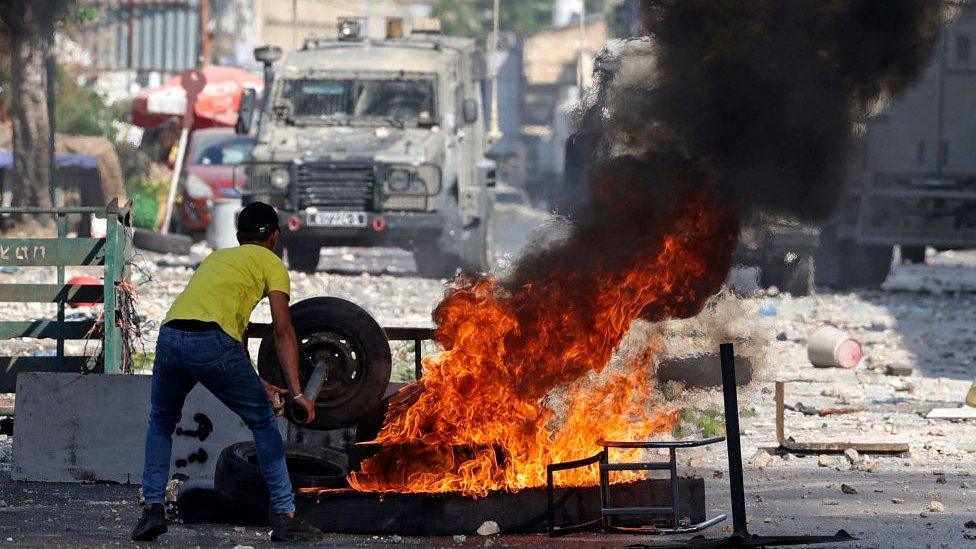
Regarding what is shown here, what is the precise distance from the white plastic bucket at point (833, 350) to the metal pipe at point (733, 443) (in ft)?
24.9

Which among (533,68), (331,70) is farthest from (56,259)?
(533,68)

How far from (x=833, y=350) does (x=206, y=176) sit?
1508 cm

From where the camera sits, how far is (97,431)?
29.8 feet

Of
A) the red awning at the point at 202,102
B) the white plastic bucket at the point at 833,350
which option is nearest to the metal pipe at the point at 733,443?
the white plastic bucket at the point at 833,350

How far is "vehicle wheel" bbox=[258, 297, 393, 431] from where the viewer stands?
802 centimetres

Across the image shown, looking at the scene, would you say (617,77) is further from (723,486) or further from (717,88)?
(723,486)

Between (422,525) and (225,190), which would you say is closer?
(422,525)

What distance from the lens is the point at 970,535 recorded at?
753 cm

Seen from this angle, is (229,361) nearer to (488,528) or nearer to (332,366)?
(332,366)

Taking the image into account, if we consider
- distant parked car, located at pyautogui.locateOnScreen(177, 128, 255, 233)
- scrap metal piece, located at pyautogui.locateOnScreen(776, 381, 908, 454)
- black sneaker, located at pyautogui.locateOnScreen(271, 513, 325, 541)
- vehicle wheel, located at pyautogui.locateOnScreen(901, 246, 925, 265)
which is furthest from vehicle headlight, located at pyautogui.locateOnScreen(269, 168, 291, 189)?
black sneaker, located at pyautogui.locateOnScreen(271, 513, 325, 541)

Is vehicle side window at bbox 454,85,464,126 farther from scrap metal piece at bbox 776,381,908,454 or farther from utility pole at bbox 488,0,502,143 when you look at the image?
scrap metal piece at bbox 776,381,908,454

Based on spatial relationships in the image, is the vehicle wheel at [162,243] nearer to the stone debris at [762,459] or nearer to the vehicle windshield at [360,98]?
the vehicle windshield at [360,98]

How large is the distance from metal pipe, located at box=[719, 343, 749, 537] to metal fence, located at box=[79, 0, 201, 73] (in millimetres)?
45400

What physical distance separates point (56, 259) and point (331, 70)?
11.2 metres
